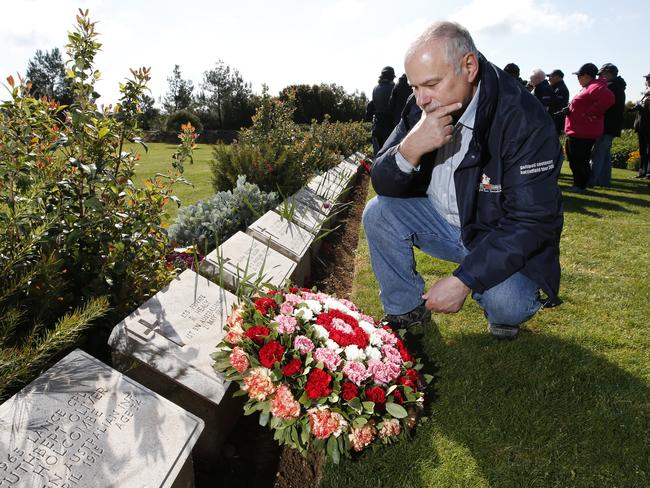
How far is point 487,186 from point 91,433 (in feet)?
6.50

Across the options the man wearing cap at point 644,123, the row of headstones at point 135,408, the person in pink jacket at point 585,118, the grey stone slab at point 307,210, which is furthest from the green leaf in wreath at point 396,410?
the man wearing cap at point 644,123

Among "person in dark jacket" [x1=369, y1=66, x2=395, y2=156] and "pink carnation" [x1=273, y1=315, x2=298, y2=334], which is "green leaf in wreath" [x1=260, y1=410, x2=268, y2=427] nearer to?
"pink carnation" [x1=273, y1=315, x2=298, y2=334]

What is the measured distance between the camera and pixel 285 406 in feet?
5.56

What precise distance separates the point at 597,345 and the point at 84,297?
2861 mm

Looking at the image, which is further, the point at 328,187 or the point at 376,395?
the point at 328,187

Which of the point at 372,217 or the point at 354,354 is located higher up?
the point at 372,217

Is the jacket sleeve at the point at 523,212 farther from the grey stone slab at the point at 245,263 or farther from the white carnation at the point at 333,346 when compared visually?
the grey stone slab at the point at 245,263

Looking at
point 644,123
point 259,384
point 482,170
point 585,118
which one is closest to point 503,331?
point 482,170

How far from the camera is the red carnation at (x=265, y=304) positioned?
207 cm

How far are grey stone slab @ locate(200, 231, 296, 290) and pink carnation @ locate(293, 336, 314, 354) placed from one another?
28.3 inches

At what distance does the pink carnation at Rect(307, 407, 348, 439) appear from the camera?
64.8 inches

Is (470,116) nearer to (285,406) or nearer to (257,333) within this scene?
(257,333)

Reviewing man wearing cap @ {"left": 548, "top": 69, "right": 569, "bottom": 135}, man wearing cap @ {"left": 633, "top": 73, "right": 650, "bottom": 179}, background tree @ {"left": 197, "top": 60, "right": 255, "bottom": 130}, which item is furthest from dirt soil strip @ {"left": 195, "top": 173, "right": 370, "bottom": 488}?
background tree @ {"left": 197, "top": 60, "right": 255, "bottom": 130}

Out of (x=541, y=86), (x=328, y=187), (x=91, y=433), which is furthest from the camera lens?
(x=541, y=86)
